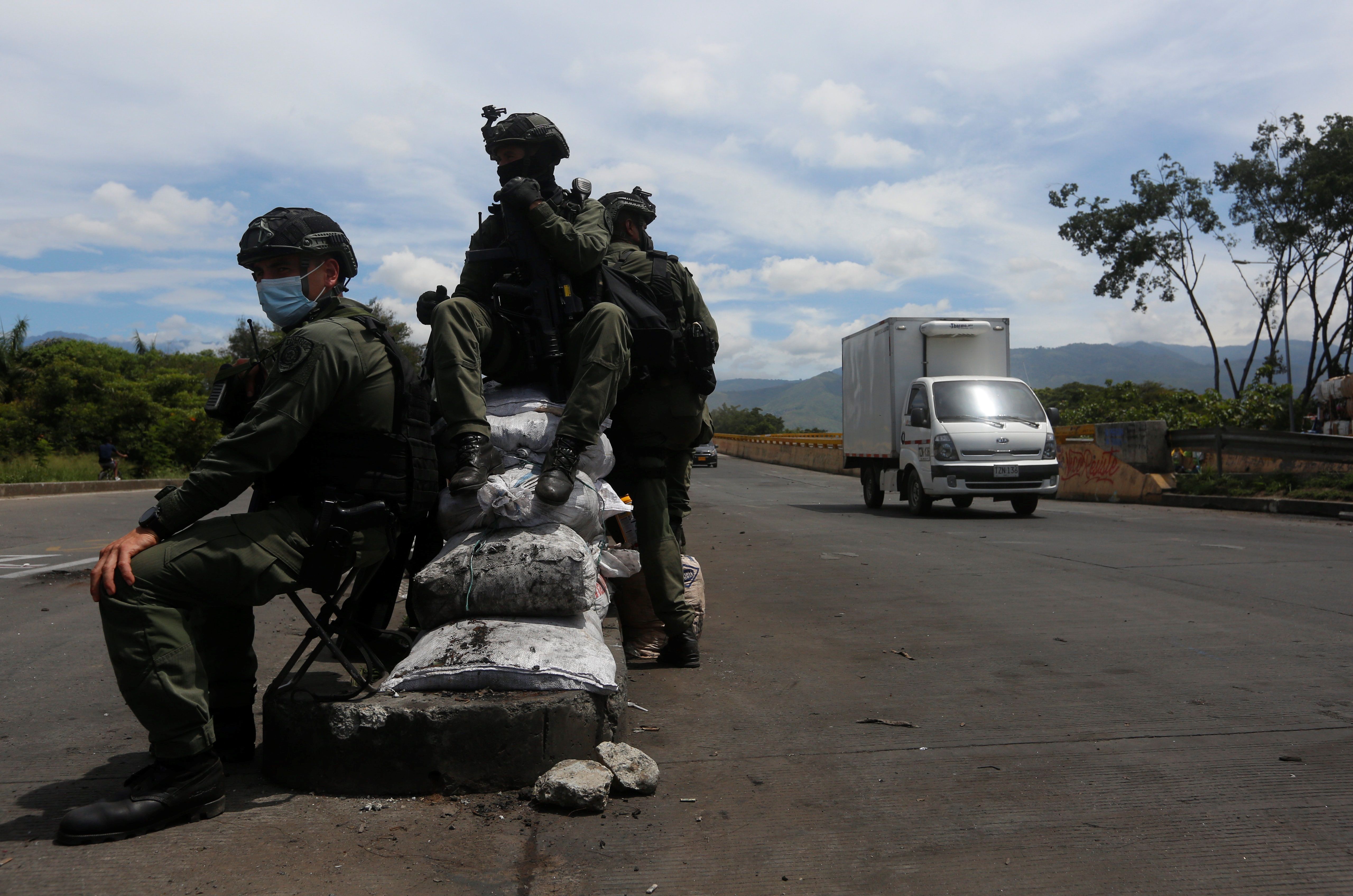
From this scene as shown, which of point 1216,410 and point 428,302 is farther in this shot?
point 1216,410

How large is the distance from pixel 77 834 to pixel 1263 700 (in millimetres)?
4138

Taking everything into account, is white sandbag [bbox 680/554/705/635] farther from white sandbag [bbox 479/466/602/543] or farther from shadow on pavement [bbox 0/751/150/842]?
shadow on pavement [bbox 0/751/150/842]

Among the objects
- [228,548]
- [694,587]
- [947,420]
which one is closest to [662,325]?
[694,587]

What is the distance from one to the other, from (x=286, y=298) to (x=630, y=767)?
74.0 inches

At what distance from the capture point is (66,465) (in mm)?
25156

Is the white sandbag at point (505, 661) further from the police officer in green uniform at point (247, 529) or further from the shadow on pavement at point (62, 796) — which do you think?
the shadow on pavement at point (62, 796)

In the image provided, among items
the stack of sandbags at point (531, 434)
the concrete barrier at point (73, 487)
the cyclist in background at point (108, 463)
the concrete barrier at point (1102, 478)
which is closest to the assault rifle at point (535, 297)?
the stack of sandbags at point (531, 434)

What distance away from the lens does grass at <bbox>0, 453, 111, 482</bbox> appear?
22891 millimetres

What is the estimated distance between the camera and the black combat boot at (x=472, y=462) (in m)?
3.62

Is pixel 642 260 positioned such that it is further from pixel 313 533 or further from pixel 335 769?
pixel 335 769

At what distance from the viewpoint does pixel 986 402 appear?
1423 centimetres

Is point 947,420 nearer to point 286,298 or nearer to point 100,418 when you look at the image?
point 286,298

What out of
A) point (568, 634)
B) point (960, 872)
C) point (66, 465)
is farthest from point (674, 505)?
point (66, 465)

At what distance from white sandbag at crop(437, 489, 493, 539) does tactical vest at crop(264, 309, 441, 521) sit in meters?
0.28
